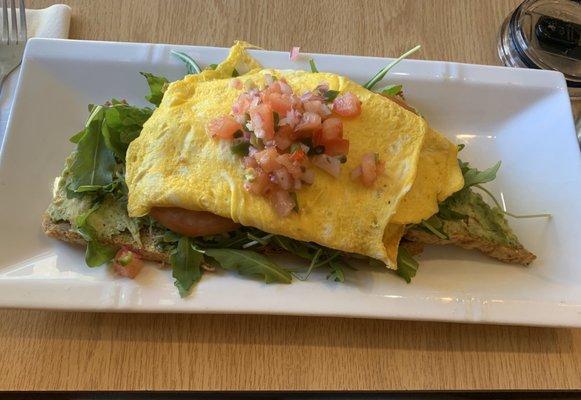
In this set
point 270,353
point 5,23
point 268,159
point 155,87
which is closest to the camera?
point 268,159

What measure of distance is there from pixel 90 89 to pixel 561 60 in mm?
2743

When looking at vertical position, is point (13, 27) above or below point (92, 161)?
above

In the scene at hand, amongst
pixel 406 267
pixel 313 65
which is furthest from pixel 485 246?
pixel 313 65

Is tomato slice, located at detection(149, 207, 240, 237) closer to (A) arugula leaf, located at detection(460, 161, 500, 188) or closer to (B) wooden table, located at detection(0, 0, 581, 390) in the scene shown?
(B) wooden table, located at detection(0, 0, 581, 390)

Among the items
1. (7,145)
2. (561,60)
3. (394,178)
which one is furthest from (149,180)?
(561,60)

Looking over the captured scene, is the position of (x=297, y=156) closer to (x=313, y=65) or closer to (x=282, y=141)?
(x=282, y=141)

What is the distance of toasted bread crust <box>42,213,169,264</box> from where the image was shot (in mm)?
2266

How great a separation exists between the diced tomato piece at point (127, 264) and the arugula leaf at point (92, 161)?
318 mm

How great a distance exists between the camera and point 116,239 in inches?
90.0

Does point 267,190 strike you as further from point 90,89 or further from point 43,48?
point 43,48

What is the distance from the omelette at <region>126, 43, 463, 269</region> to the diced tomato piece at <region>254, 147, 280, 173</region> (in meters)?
0.11

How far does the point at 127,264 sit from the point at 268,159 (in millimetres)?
771

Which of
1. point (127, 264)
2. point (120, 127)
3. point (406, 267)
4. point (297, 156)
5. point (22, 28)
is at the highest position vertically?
point (297, 156)

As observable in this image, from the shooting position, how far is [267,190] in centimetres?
208
